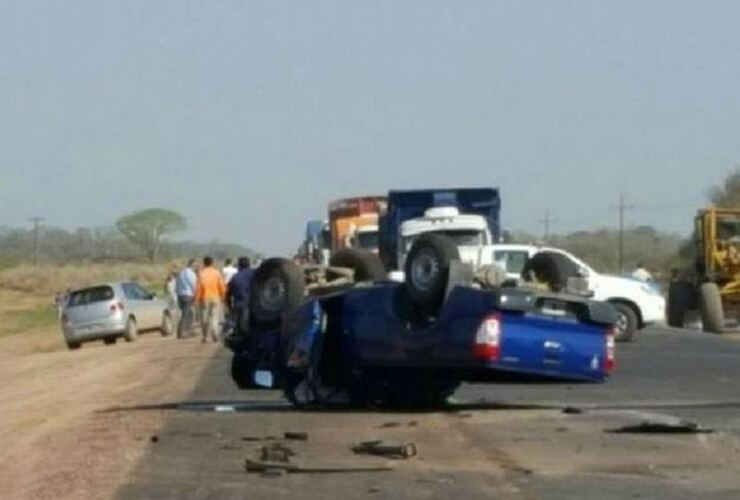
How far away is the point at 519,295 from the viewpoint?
20.2m

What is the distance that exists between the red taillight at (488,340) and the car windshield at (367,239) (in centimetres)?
3539

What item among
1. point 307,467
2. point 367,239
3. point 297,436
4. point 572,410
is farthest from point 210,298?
point 307,467

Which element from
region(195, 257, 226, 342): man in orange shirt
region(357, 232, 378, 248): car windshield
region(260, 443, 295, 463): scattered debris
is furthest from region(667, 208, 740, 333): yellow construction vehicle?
region(260, 443, 295, 463): scattered debris

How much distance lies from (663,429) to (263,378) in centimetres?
529

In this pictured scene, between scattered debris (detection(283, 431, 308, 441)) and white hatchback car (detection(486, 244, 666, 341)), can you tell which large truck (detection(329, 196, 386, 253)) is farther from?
scattered debris (detection(283, 431, 308, 441))

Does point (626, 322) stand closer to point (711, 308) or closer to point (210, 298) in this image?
point (711, 308)

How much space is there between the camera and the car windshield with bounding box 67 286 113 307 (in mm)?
49781

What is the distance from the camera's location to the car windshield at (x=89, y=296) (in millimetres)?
49781

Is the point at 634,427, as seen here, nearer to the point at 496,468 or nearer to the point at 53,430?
the point at 496,468

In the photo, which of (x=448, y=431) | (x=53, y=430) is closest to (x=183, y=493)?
(x=448, y=431)

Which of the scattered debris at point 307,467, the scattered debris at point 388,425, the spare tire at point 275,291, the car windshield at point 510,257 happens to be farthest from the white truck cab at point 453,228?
the scattered debris at point 307,467

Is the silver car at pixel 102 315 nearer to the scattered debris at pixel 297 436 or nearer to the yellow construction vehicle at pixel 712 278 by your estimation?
the yellow construction vehicle at pixel 712 278

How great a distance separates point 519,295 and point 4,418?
675 centimetres

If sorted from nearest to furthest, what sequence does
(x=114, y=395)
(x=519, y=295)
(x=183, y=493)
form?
(x=183, y=493), (x=519, y=295), (x=114, y=395)
